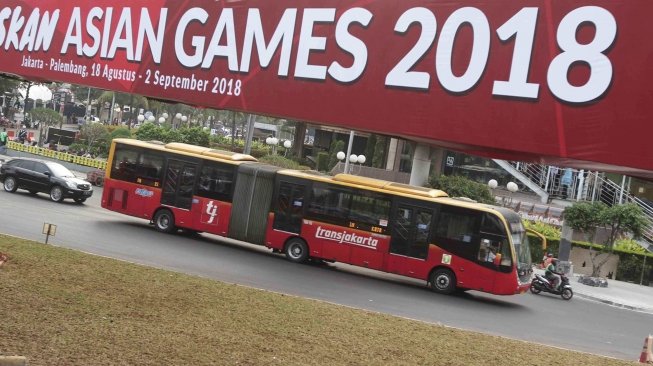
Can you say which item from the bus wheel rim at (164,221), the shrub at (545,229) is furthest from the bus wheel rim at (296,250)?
the shrub at (545,229)

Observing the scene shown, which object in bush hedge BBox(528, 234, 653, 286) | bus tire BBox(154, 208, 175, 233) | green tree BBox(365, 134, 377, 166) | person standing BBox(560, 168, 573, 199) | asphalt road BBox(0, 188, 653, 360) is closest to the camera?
asphalt road BBox(0, 188, 653, 360)

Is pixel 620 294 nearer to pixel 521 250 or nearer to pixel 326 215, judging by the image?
pixel 521 250

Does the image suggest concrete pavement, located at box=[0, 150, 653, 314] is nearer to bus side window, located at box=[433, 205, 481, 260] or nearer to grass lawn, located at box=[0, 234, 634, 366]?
bus side window, located at box=[433, 205, 481, 260]

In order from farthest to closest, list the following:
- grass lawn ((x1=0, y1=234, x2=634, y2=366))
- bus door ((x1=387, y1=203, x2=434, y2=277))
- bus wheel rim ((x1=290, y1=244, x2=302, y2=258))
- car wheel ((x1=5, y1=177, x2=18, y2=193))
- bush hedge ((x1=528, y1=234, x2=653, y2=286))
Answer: bush hedge ((x1=528, y1=234, x2=653, y2=286)), car wheel ((x1=5, y1=177, x2=18, y2=193)), bus wheel rim ((x1=290, y1=244, x2=302, y2=258)), bus door ((x1=387, y1=203, x2=434, y2=277)), grass lawn ((x1=0, y1=234, x2=634, y2=366))

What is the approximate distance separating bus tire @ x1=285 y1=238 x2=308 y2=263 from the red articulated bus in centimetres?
3

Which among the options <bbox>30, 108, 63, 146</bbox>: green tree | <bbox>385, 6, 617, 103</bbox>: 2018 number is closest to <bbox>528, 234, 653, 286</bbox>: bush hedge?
<bbox>385, 6, 617, 103</bbox>: 2018 number

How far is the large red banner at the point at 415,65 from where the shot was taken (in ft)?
19.8

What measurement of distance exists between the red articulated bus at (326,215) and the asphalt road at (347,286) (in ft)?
1.98

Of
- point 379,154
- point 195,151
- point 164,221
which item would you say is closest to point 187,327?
point 195,151

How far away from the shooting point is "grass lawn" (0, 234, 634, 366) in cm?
798

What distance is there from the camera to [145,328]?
351 inches

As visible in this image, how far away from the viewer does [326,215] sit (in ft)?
71.6

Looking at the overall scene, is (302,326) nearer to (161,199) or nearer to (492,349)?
(492,349)

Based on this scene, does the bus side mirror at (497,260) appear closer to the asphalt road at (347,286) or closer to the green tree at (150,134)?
the asphalt road at (347,286)
